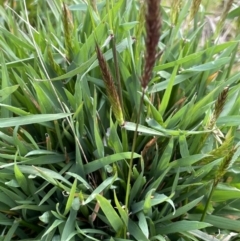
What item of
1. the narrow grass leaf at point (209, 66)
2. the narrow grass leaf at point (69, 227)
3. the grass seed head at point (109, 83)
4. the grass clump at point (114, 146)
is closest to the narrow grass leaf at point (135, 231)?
the grass clump at point (114, 146)

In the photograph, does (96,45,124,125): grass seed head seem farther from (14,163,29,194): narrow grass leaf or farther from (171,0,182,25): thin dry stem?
(171,0,182,25): thin dry stem

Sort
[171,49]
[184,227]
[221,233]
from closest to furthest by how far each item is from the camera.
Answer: [184,227], [221,233], [171,49]

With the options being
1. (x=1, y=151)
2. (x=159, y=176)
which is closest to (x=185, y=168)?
(x=159, y=176)

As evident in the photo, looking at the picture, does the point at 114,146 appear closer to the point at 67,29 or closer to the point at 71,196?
the point at 71,196

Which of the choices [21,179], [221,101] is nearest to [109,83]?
[221,101]

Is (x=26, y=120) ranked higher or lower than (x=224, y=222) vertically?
higher

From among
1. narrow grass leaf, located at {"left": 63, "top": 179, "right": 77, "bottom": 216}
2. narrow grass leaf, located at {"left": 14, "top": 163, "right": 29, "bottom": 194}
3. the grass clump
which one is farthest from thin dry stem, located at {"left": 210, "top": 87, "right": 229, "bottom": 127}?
narrow grass leaf, located at {"left": 14, "top": 163, "right": 29, "bottom": 194}

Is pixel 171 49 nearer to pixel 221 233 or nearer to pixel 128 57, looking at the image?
pixel 128 57

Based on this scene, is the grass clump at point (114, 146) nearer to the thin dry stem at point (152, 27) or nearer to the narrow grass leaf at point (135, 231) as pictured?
the narrow grass leaf at point (135, 231)
